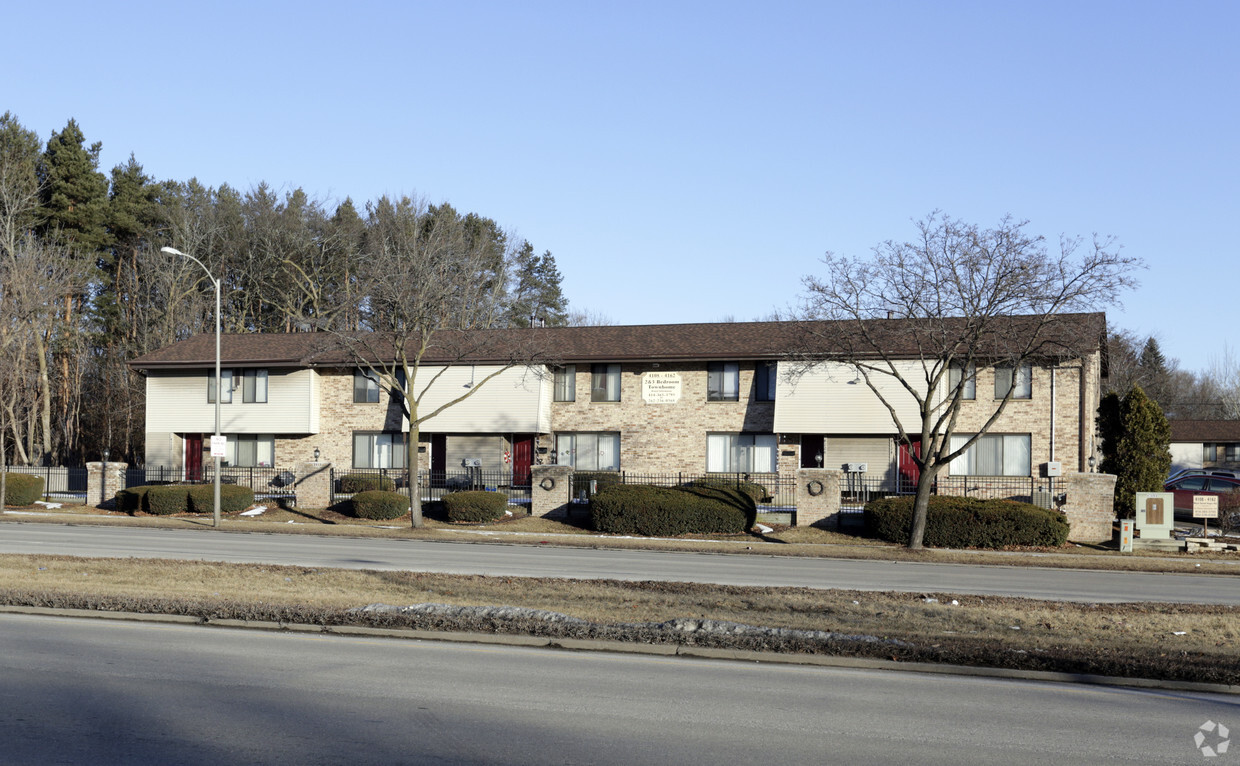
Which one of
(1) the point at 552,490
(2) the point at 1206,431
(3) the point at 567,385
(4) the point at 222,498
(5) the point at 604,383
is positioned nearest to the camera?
(1) the point at 552,490

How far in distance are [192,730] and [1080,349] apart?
29.8 metres

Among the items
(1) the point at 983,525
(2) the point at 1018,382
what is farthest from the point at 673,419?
(1) the point at 983,525

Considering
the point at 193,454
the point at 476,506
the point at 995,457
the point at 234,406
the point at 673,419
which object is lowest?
Answer: the point at 476,506

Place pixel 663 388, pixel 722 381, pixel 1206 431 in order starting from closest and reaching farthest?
pixel 722 381 → pixel 663 388 → pixel 1206 431

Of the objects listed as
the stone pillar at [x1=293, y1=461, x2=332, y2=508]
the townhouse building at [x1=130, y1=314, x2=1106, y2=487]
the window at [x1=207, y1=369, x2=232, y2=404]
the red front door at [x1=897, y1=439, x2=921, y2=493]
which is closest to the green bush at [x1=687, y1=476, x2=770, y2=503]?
the townhouse building at [x1=130, y1=314, x2=1106, y2=487]

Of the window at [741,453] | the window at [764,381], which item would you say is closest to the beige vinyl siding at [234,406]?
the window at [741,453]

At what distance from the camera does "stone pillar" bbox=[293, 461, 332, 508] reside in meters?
38.8

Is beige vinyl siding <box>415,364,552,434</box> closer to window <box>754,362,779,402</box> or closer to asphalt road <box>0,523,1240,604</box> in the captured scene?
window <box>754,362,779,402</box>

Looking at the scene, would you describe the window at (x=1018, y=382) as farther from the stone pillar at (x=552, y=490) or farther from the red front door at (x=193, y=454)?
the red front door at (x=193, y=454)

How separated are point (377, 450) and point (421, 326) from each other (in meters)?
9.22

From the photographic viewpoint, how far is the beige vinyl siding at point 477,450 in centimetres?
4319

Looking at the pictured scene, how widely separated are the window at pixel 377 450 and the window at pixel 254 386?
4.30 meters

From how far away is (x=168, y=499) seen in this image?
3791 cm

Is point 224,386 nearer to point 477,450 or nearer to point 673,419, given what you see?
point 477,450
